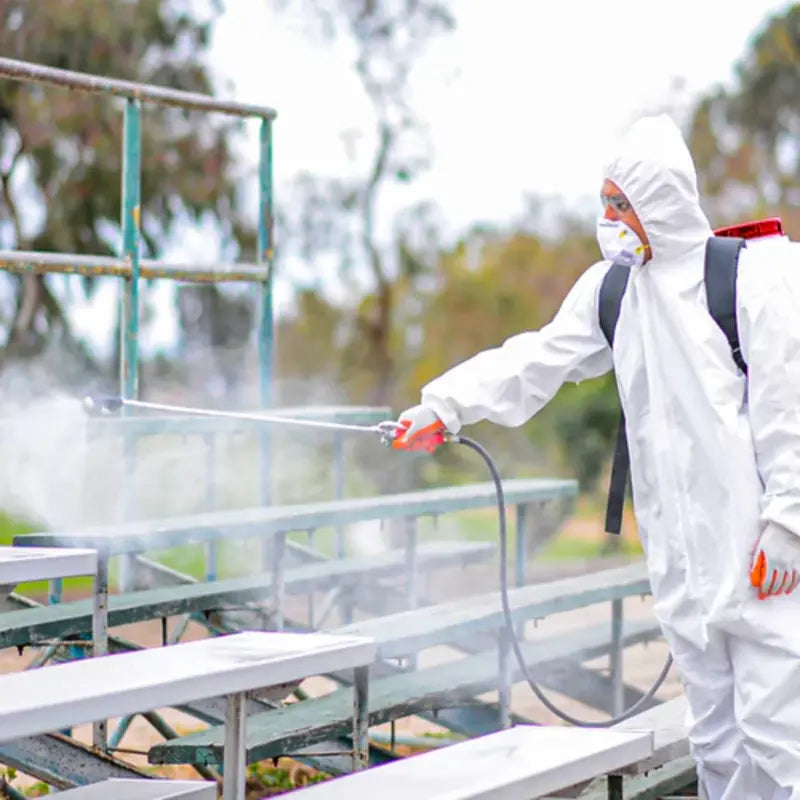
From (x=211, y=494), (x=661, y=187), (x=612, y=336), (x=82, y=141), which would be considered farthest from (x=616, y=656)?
(x=82, y=141)

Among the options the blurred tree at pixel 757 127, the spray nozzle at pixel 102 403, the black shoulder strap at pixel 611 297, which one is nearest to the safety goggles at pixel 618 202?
the black shoulder strap at pixel 611 297

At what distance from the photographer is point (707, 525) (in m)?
2.90

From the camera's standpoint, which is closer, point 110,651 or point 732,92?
point 110,651

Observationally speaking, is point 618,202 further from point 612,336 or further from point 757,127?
point 757,127

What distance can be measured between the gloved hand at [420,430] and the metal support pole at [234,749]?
890 mm

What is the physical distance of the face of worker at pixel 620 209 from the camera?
3.04 meters

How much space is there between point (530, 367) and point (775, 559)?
730mm

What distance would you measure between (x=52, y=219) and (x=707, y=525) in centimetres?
1484

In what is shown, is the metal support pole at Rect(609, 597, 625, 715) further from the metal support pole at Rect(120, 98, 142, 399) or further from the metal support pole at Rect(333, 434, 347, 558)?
the metal support pole at Rect(120, 98, 142, 399)

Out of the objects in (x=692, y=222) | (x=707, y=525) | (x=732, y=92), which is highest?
(x=732, y=92)

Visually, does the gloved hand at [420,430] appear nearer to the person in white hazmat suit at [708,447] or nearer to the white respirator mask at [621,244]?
the person in white hazmat suit at [708,447]

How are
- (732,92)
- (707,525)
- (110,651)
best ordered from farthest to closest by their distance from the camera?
(732,92) → (110,651) → (707,525)

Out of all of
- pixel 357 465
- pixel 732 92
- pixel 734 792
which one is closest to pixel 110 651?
pixel 734 792

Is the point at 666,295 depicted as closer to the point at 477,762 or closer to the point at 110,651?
the point at 477,762
